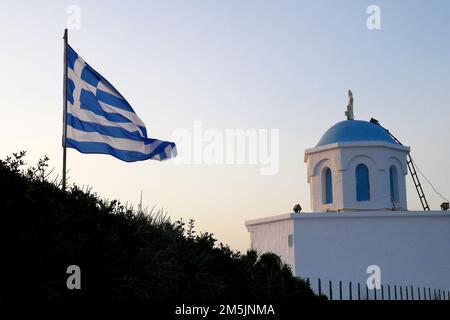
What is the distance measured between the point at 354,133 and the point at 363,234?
195 inches

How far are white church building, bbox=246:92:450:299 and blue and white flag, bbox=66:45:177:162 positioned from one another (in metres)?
14.0

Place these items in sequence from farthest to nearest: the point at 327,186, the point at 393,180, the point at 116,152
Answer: the point at 393,180
the point at 327,186
the point at 116,152

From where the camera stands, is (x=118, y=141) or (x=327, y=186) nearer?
(x=118, y=141)

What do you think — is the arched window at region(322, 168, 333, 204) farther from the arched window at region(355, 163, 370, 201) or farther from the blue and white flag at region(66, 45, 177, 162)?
the blue and white flag at region(66, 45, 177, 162)

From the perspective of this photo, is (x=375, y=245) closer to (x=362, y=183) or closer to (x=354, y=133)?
(x=362, y=183)

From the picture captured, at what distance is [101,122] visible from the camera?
13250mm

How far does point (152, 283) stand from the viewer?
875cm

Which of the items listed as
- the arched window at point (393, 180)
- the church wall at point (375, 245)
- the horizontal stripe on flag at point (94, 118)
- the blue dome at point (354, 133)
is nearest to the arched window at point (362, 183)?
the blue dome at point (354, 133)

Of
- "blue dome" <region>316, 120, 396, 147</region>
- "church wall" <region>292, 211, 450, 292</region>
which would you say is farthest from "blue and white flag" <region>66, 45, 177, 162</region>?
"blue dome" <region>316, 120, 396, 147</region>

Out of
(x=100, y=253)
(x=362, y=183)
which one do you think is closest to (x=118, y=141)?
(x=100, y=253)

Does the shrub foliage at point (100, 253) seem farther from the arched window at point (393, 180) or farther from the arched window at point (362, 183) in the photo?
the arched window at point (393, 180)

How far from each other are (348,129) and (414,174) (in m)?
4.22
